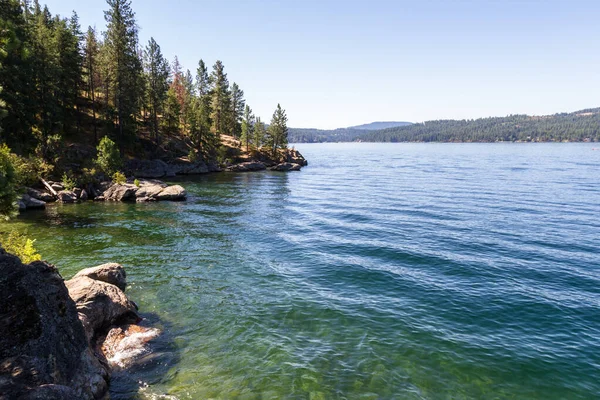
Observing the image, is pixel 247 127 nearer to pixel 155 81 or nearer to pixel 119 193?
pixel 155 81

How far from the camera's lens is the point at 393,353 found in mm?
14750

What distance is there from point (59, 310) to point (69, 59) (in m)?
72.5

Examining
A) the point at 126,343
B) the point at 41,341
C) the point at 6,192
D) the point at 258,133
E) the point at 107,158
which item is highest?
the point at 258,133

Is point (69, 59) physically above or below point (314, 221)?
above

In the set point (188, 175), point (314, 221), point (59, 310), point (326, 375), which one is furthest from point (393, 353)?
point (188, 175)

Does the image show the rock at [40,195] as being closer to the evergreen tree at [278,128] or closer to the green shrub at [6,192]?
the green shrub at [6,192]

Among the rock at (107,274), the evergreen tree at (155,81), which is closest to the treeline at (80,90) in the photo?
the evergreen tree at (155,81)

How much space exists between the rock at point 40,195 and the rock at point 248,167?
52.9 m

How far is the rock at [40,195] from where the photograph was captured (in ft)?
148

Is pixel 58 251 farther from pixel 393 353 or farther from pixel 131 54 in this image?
pixel 131 54

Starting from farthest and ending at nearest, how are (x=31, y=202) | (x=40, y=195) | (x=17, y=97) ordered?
(x=40, y=195) < (x=17, y=97) < (x=31, y=202)

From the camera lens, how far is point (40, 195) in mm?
46000

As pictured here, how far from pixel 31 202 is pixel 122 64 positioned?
38591 mm

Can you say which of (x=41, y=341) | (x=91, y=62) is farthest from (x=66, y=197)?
(x=41, y=341)
